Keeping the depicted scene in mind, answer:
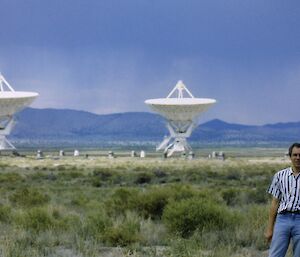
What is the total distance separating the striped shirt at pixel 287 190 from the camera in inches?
268

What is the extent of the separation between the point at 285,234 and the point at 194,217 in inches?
199

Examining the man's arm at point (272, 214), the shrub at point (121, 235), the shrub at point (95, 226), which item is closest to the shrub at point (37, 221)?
the shrub at point (95, 226)

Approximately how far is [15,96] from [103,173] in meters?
29.9

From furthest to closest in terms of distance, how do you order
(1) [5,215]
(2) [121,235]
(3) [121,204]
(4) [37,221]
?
(3) [121,204] < (1) [5,215] < (4) [37,221] < (2) [121,235]

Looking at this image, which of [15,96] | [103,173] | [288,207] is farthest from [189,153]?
[288,207]

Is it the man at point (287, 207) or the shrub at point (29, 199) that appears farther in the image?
the shrub at point (29, 199)

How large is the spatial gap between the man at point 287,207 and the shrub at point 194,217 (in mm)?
4651

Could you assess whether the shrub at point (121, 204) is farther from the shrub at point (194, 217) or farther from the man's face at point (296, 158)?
the man's face at point (296, 158)

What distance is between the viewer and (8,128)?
73750mm

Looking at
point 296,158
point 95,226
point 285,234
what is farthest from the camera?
point 95,226

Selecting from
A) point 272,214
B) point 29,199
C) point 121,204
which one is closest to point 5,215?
point 121,204

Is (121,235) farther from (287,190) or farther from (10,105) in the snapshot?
(10,105)

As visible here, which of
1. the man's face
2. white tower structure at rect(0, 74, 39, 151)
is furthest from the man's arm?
white tower structure at rect(0, 74, 39, 151)

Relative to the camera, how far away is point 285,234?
691cm
